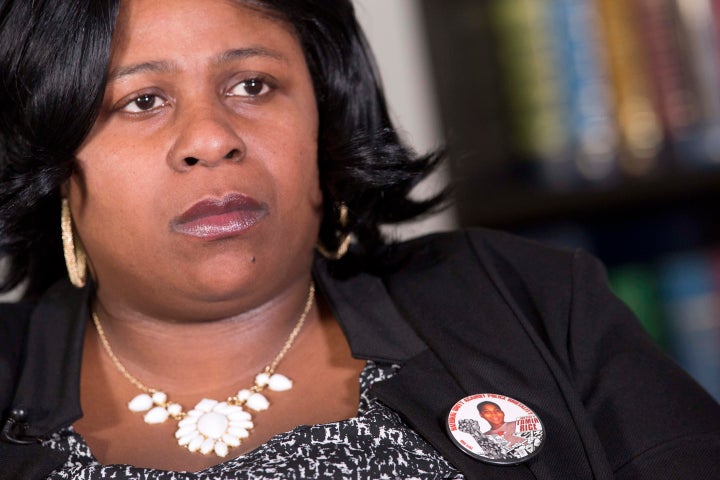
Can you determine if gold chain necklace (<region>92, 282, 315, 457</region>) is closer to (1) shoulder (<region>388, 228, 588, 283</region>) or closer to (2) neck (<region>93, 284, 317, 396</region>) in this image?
(2) neck (<region>93, 284, 317, 396</region>)

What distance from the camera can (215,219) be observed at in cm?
141

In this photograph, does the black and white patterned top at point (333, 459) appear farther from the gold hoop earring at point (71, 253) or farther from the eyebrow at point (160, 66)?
the eyebrow at point (160, 66)

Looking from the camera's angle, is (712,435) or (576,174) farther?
(576,174)

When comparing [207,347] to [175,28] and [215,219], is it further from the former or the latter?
[175,28]

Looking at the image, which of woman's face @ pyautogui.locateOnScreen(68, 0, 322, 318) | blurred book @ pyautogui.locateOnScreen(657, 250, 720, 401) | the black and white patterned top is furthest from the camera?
blurred book @ pyautogui.locateOnScreen(657, 250, 720, 401)

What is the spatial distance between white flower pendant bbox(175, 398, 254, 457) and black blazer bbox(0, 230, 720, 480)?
15cm

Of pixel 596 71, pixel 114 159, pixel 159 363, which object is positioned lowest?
pixel 159 363

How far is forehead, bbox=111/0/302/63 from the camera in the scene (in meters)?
1.43

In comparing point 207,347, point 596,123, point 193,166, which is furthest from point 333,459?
point 596,123

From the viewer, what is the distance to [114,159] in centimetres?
144

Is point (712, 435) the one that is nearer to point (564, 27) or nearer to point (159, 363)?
point (159, 363)

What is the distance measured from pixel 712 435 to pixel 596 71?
0.98 metres

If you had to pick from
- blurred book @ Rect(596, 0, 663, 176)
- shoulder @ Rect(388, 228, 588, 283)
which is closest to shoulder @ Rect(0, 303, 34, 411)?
shoulder @ Rect(388, 228, 588, 283)

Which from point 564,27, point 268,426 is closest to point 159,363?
point 268,426
